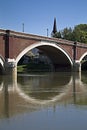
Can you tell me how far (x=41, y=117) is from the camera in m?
13.6

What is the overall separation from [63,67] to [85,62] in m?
10.0

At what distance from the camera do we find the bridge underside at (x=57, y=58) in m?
56.7

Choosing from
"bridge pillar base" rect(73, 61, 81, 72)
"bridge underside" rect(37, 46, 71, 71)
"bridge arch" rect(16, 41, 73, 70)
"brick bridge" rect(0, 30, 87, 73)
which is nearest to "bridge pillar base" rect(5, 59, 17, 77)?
"brick bridge" rect(0, 30, 87, 73)

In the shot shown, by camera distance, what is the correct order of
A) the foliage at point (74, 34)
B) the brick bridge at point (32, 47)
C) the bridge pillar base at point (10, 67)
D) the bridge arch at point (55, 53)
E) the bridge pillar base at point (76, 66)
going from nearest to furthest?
the bridge pillar base at point (10, 67) → the brick bridge at point (32, 47) → the bridge arch at point (55, 53) → the bridge pillar base at point (76, 66) → the foliage at point (74, 34)

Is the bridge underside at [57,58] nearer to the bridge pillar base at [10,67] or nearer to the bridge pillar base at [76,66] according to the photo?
the bridge pillar base at [76,66]

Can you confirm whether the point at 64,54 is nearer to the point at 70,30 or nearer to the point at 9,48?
the point at 9,48

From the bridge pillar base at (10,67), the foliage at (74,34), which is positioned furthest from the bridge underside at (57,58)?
the foliage at (74,34)

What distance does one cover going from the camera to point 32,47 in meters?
46.6

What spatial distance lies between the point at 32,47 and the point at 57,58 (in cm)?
1590

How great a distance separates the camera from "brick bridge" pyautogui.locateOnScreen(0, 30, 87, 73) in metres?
40.4

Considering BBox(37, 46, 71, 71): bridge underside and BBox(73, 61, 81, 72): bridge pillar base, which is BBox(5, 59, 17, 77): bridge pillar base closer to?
BBox(37, 46, 71, 71): bridge underside

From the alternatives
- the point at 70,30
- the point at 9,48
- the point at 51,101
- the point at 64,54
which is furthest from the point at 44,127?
the point at 70,30

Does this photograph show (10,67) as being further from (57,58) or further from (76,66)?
(57,58)

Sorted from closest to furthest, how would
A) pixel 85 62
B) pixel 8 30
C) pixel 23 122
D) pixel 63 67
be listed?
pixel 23 122
pixel 8 30
pixel 63 67
pixel 85 62
